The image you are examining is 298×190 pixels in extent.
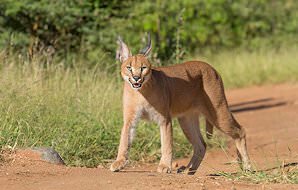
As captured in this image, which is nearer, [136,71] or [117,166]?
[117,166]

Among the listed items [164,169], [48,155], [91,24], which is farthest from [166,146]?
[91,24]

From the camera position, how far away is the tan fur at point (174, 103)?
8.50 m

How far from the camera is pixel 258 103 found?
1667cm

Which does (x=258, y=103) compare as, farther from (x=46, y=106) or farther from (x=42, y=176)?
(x=42, y=176)

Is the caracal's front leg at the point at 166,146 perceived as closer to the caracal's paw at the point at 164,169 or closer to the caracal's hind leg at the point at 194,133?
the caracal's paw at the point at 164,169

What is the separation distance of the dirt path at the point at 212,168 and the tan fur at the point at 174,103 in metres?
0.30

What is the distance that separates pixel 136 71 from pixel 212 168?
1.41 meters

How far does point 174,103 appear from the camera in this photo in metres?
9.15

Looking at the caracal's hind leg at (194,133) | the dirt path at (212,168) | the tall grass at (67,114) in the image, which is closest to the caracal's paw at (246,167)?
A: the dirt path at (212,168)

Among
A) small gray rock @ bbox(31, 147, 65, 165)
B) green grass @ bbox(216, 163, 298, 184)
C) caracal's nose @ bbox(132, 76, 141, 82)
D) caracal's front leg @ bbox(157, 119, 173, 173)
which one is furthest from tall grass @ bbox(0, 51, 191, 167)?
green grass @ bbox(216, 163, 298, 184)

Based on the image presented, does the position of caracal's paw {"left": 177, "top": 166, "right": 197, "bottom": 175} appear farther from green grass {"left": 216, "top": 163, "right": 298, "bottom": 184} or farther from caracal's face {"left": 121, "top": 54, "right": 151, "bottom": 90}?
green grass {"left": 216, "top": 163, "right": 298, "bottom": 184}

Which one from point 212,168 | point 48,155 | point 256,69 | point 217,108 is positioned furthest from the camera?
point 256,69

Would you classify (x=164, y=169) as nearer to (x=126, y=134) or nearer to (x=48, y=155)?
(x=126, y=134)

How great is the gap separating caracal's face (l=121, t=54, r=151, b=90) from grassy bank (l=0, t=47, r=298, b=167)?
97 centimetres
